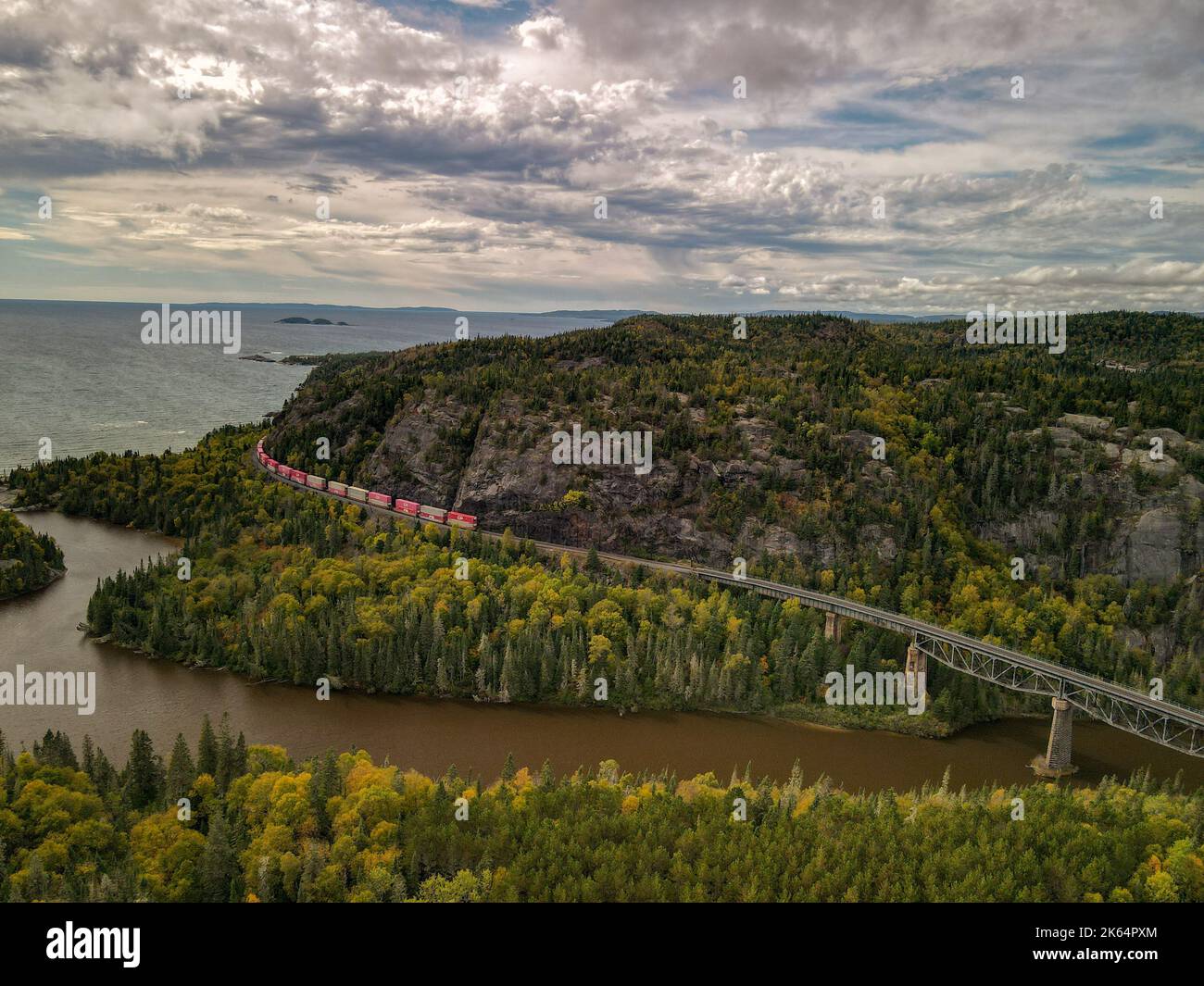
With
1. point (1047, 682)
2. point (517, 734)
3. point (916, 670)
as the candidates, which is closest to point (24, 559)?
point (517, 734)

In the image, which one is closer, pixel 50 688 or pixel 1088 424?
pixel 50 688

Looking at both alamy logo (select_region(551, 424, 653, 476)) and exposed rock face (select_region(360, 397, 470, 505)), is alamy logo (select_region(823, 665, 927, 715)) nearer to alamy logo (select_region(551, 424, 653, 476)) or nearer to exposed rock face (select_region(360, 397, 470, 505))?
alamy logo (select_region(551, 424, 653, 476))

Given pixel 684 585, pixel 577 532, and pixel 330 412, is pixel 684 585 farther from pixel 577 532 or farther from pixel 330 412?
pixel 330 412

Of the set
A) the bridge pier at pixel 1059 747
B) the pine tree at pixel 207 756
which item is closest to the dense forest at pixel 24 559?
the pine tree at pixel 207 756

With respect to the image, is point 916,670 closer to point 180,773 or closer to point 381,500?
point 180,773

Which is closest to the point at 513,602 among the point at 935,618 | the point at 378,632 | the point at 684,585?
the point at 378,632
